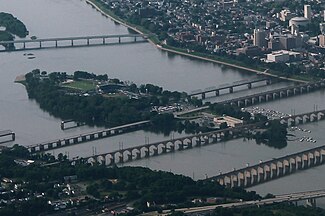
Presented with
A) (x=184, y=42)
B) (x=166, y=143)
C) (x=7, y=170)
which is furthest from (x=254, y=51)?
(x=7, y=170)

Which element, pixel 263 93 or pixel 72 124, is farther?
pixel 263 93

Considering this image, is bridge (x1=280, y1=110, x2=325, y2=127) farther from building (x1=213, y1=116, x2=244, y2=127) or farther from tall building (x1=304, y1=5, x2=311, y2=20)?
tall building (x1=304, y1=5, x2=311, y2=20)

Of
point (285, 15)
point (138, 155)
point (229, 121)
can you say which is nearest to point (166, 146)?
point (138, 155)

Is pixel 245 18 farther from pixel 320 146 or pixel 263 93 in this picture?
pixel 320 146

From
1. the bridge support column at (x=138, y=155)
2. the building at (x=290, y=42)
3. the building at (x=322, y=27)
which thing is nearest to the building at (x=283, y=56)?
the building at (x=290, y=42)

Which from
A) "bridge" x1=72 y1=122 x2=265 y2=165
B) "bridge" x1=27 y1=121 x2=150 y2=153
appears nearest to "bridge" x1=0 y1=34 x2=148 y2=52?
"bridge" x1=27 y1=121 x2=150 y2=153

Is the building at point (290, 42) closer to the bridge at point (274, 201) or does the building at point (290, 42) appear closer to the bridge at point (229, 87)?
the bridge at point (229, 87)

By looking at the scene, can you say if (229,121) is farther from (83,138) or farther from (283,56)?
(283,56)
